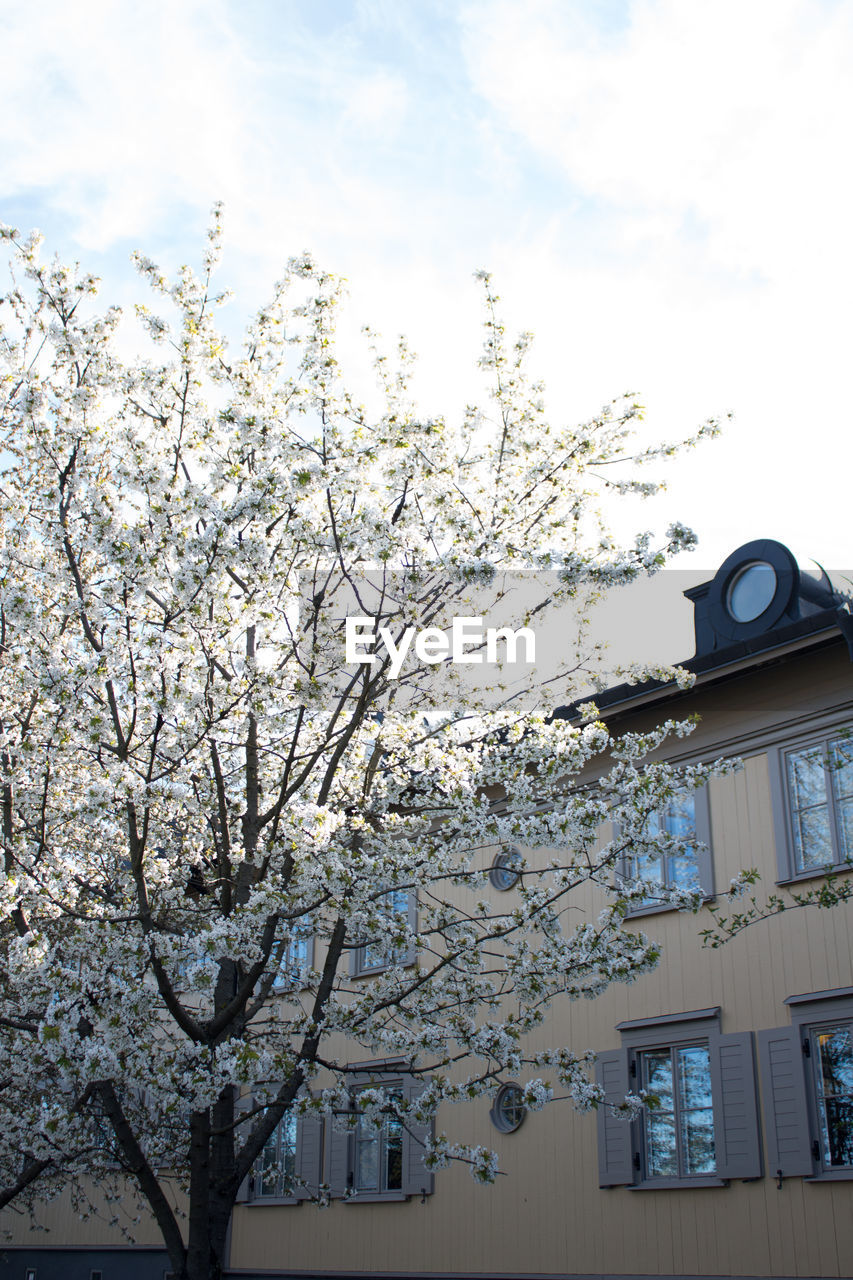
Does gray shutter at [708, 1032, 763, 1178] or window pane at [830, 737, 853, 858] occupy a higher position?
window pane at [830, 737, 853, 858]

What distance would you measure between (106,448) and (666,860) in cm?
675

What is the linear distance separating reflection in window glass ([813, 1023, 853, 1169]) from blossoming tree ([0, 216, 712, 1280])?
8.25 ft

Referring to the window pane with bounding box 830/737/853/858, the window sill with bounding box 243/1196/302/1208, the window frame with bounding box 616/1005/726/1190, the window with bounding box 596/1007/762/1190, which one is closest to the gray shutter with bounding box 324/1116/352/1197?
the window sill with bounding box 243/1196/302/1208

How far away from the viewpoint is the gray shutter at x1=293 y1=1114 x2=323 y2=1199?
1438 centimetres

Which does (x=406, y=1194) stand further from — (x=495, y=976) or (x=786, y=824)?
(x=786, y=824)

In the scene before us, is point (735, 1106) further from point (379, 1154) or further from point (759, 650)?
point (379, 1154)

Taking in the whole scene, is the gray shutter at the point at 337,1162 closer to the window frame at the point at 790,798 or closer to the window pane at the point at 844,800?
the window frame at the point at 790,798

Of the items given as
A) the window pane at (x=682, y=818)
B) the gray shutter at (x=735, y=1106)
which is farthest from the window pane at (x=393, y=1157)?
the window pane at (x=682, y=818)

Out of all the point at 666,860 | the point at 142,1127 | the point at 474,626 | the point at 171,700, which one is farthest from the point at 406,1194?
the point at 171,700

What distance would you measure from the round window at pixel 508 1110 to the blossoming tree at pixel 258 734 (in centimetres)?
322

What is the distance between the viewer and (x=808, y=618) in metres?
10.8

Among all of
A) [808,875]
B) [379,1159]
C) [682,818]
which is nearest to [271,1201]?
[379,1159]

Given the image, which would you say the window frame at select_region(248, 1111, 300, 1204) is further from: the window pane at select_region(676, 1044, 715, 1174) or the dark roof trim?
the dark roof trim

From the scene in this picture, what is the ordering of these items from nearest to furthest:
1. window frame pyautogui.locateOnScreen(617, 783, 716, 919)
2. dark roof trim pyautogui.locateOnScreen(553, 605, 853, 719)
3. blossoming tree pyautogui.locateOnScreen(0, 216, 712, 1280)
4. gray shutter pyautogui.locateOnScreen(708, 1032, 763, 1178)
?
blossoming tree pyautogui.locateOnScreen(0, 216, 712, 1280), gray shutter pyautogui.locateOnScreen(708, 1032, 763, 1178), dark roof trim pyautogui.locateOnScreen(553, 605, 853, 719), window frame pyautogui.locateOnScreen(617, 783, 716, 919)
